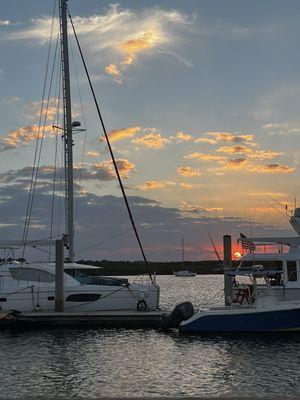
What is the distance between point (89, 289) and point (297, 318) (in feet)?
Result: 36.4

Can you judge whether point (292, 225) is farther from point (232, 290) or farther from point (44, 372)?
point (44, 372)

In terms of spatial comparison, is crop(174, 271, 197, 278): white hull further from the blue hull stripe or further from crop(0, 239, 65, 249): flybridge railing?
the blue hull stripe

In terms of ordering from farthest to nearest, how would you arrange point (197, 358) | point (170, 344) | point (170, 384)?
point (170, 344), point (197, 358), point (170, 384)

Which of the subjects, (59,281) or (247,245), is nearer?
(247,245)

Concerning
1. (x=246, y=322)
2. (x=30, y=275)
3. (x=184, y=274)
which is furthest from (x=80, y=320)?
(x=184, y=274)

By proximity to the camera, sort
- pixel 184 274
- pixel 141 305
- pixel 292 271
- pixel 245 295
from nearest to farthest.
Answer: pixel 292 271
pixel 245 295
pixel 141 305
pixel 184 274

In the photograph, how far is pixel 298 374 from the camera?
65.0 ft

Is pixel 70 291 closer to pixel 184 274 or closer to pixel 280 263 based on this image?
pixel 280 263

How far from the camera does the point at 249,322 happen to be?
27531 mm

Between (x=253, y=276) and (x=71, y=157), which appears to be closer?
(x=253, y=276)

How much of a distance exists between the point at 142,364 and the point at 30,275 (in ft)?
41.5

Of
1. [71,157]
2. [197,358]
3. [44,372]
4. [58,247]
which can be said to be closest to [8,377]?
[44,372]


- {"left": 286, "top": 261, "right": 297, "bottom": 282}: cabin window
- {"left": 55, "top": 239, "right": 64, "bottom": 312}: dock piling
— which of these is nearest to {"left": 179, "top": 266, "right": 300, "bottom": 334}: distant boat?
{"left": 286, "top": 261, "right": 297, "bottom": 282}: cabin window

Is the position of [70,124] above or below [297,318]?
above
